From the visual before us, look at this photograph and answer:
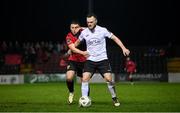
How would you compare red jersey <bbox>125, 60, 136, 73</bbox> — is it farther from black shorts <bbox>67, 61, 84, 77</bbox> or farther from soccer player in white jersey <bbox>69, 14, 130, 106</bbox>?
soccer player in white jersey <bbox>69, 14, 130, 106</bbox>

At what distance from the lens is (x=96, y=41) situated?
40.7 feet

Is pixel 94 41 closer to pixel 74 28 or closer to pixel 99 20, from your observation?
pixel 74 28

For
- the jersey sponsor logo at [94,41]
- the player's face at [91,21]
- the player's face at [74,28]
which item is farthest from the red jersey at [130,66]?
the player's face at [91,21]

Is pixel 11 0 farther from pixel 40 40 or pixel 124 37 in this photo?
pixel 124 37

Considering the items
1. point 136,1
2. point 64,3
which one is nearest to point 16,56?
point 64,3

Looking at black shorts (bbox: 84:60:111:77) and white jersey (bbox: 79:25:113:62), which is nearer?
white jersey (bbox: 79:25:113:62)

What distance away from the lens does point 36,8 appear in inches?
1505

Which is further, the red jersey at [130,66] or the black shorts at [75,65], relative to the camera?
the red jersey at [130,66]

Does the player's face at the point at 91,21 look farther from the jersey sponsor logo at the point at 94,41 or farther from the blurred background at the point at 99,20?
the blurred background at the point at 99,20

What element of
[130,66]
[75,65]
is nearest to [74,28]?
[75,65]

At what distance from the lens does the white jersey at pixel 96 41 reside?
12398 millimetres

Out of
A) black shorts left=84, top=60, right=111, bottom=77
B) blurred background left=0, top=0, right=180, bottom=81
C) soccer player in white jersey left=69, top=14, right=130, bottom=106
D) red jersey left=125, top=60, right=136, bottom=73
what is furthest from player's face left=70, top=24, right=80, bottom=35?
blurred background left=0, top=0, right=180, bottom=81

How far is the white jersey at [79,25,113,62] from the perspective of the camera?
12.4 metres

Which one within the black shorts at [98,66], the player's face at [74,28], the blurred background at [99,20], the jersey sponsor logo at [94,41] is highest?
the blurred background at [99,20]
